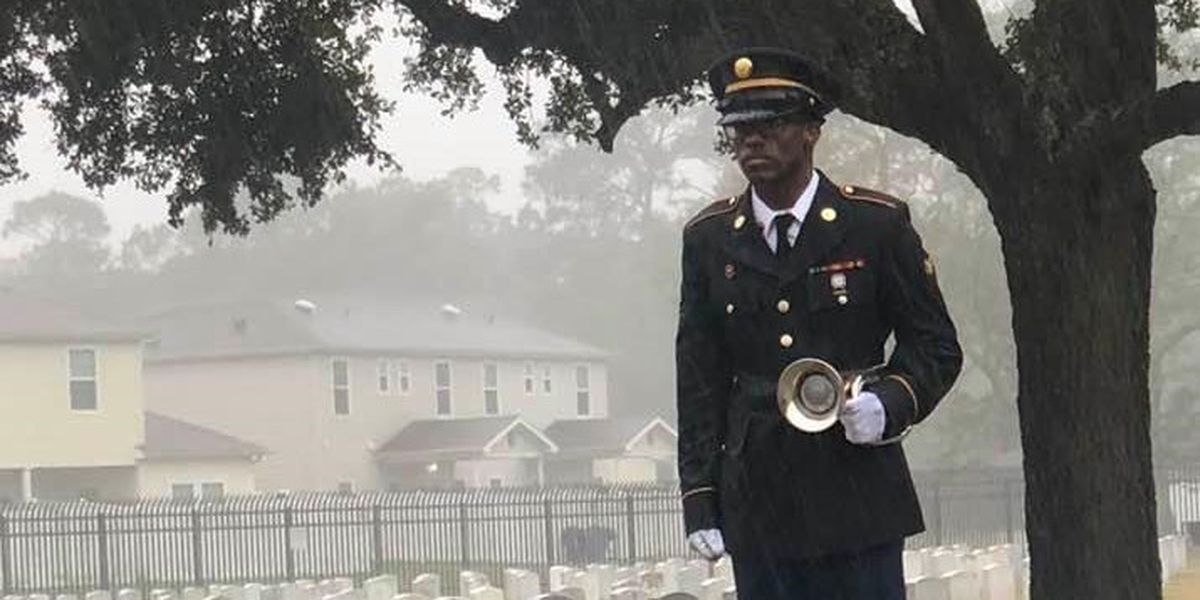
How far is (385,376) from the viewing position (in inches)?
2034

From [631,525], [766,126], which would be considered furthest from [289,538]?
[766,126]

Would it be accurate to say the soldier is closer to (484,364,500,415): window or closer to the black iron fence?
the black iron fence

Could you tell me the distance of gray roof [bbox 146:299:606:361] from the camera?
1991 inches

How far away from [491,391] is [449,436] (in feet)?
21.3

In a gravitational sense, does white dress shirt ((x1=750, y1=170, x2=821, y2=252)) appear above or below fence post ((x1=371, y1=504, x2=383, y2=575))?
above

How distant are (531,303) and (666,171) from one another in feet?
32.8

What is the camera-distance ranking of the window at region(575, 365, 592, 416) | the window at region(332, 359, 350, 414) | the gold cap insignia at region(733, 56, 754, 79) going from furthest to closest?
1. the window at region(575, 365, 592, 416)
2. the window at region(332, 359, 350, 414)
3. the gold cap insignia at region(733, 56, 754, 79)

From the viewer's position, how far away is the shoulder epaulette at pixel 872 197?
4.39 metres

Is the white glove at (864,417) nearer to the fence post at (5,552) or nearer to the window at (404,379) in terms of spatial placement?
the fence post at (5,552)

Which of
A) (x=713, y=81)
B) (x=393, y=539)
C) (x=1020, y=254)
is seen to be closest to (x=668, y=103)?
(x=1020, y=254)

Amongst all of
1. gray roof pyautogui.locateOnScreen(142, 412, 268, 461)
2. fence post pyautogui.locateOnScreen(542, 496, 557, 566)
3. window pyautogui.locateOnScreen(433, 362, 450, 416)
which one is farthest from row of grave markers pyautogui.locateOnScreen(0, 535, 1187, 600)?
window pyautogui.locateOnScreen(433, 362, 450, 416)

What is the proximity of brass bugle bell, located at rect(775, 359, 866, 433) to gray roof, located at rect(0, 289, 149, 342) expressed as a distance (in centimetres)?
3863

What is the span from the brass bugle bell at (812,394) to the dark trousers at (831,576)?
36cm

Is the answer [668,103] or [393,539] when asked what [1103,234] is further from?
[393,539]
